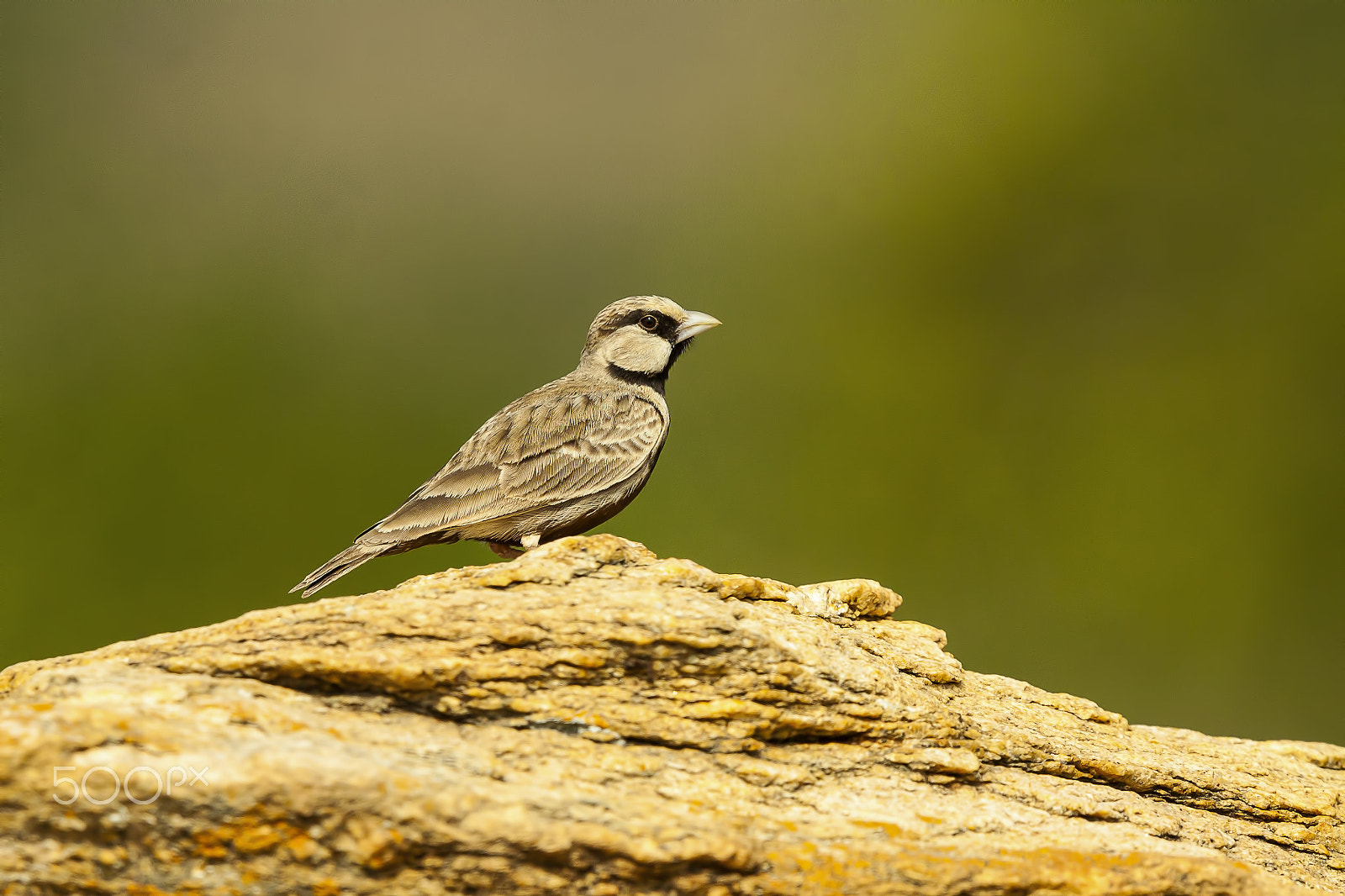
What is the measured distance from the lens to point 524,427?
8195 mm

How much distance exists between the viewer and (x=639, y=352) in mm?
9203

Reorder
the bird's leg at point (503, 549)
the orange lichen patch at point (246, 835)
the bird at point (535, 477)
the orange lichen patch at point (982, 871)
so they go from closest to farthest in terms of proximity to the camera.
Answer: the orange lichen patch at point (246, 835)
the orange lichen patch at point (982, 871)
the bird at point (535, 477)
the bird's leg at point (503, 549)

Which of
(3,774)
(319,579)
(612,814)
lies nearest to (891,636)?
(612,814)

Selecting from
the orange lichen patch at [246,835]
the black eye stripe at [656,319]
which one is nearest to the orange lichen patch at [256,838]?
the orange lichen patch at [246,835]

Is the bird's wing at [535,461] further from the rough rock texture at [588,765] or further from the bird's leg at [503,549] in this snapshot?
the rough rock texture at [588,765]

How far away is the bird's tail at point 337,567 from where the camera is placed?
7.04m

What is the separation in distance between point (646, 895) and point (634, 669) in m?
1.16

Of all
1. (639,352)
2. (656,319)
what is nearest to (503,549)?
(639,352)

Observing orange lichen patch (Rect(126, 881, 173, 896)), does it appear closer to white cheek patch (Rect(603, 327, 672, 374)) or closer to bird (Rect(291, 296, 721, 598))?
bird (Rect(291, 296, 721, 598))

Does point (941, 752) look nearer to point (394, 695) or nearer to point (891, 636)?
point (891, 636)

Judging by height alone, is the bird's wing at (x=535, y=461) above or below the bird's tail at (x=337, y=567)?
above

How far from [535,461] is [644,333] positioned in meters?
1.99

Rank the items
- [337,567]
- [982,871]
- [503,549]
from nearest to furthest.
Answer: [982,871], [337,567], [503,549]

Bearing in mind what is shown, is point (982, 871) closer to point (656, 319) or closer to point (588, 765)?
point (588, 765)
